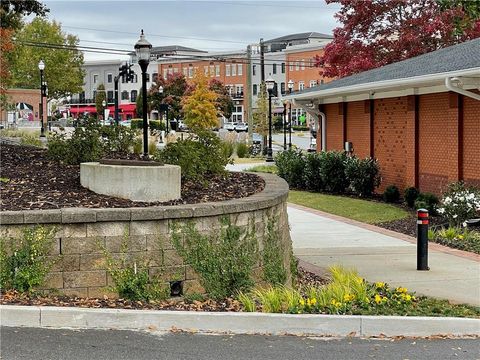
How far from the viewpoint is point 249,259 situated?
25.6 ft

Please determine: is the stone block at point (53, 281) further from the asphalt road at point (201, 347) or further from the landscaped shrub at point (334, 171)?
the landscaped shrub at point (334, 171)

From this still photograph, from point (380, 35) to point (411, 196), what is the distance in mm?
15867

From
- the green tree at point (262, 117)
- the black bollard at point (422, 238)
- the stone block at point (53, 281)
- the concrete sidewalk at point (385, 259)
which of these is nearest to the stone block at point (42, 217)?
the stone block at point (53, 281)

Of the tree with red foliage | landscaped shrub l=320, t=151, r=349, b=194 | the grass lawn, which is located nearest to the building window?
the tree with red foliage

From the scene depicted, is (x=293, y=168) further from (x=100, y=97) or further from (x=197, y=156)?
(x=100, y=97)

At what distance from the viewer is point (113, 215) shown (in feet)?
23.2

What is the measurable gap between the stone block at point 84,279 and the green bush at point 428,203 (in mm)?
10386

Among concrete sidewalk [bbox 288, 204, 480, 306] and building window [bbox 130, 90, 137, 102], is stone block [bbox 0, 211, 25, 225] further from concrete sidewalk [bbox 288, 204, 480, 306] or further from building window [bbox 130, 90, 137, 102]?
building window [bbox 130, 90, 137, 102]

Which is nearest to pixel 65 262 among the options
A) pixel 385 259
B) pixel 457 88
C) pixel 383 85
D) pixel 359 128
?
pixel 385 259

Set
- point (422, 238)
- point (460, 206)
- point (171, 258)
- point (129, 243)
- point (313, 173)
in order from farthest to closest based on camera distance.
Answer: point (313, 173)
point (460, 206)
point (422, 238)
point (171, 258)
point (129, 243)

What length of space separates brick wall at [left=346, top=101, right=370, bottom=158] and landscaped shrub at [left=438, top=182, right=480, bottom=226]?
7535 mm

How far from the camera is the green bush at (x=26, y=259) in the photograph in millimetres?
6863

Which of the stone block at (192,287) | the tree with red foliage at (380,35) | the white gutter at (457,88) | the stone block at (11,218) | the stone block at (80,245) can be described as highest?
the tree with red foliage at (380,35)

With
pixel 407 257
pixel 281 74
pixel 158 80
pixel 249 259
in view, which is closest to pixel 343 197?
pixel 407 257
